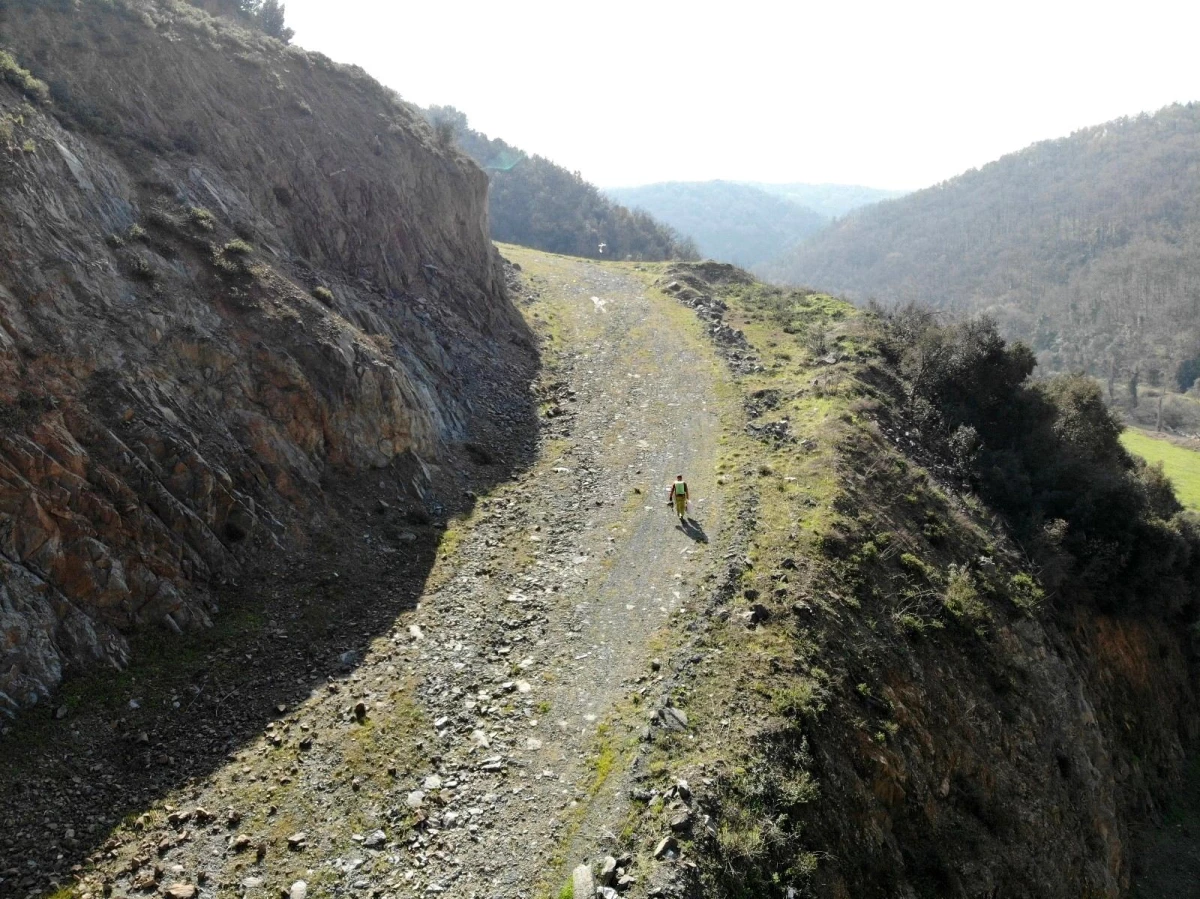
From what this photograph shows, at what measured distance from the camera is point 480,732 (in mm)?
10656

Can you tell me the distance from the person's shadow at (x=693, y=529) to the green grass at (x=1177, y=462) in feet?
154

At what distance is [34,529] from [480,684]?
693 centimetres

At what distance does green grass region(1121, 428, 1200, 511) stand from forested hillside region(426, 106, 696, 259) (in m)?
53.6

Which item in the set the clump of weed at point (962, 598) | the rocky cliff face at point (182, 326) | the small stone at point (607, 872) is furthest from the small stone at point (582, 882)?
the clump of weed at point (962, 598)

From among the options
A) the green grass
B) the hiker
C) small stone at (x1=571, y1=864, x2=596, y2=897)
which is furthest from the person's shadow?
the green grass

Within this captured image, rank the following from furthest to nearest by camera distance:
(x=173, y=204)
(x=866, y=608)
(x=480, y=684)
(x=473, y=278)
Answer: (x=473, y=278) → (x=173, y=204) → (x=866, y=608) → (x=480, y=684)

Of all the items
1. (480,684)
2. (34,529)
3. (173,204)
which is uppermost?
(173,204)

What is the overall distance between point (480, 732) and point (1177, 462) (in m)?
78.9

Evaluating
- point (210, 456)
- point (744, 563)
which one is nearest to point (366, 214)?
point (210, 456)

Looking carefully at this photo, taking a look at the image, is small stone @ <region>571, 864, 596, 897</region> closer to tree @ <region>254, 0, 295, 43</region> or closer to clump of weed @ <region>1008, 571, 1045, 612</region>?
clump of weed @ <region>1008, 571, 1045, 612</region>

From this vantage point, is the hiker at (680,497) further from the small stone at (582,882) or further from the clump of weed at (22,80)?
the clump of weed at (22,80)

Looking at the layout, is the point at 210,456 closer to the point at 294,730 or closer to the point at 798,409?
the point at 294,730

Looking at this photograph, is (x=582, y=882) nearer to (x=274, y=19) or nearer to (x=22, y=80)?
(x=22, y=80)

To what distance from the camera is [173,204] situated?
16203 mm
